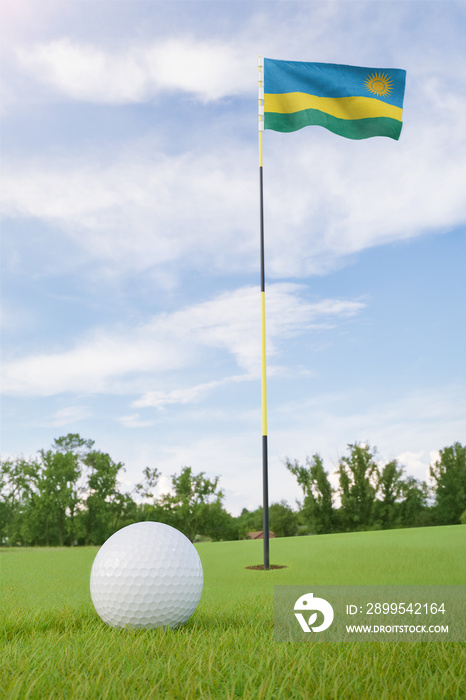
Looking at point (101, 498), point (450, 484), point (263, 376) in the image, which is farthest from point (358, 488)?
point (263, 376)

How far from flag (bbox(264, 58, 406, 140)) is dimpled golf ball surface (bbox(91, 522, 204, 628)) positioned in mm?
8629

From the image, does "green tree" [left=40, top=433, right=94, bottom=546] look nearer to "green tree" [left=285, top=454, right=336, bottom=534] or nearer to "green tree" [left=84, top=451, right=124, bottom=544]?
"green tree" [left=84, top=451, right=124, bottom=544]

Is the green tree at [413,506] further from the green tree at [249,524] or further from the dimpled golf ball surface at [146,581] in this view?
the dimpled golf ball surface at [146,581]

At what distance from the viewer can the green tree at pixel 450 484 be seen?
35.6m

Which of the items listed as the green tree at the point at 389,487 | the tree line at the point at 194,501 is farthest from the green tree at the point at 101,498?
the green tree at the point at 389,487

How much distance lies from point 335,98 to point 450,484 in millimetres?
33297

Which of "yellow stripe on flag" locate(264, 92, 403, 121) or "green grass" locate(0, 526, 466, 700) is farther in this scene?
"yellow stripe on flag" locate(264, 92, 403, 121)

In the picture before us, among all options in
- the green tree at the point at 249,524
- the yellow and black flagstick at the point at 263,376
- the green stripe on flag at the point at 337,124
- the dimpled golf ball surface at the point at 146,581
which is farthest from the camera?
the green tree at the point at 249,524

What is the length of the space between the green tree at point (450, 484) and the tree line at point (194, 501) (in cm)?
7

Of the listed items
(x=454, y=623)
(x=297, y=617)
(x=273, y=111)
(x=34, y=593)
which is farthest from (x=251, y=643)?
(x=273, y=111)

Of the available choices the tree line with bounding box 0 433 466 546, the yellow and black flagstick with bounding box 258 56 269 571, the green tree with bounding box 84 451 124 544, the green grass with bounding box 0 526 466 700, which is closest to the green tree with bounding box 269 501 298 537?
the tree line with bounding box 0 433 466 546

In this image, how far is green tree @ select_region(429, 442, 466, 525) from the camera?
35625 mm

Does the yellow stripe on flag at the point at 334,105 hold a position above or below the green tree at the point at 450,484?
above

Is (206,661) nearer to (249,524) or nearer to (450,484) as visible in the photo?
(450,484)
